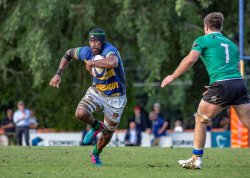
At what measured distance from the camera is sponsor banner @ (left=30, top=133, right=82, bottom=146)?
2978 centimetres

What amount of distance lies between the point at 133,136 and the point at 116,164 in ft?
51.5

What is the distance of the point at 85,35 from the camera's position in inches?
1156

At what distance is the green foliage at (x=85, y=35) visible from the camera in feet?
90.3

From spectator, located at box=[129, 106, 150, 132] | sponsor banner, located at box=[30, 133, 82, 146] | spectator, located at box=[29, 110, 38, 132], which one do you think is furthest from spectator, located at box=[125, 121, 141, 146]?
spectator, located at box=[29, 110, 38, 132]

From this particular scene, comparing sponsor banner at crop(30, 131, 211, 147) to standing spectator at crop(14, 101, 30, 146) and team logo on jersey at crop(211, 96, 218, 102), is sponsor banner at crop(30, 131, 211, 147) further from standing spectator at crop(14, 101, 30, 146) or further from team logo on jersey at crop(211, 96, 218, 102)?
team logo on jersey at crop(211, 96, 218, 102)

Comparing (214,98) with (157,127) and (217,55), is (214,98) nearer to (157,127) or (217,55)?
(217,55)

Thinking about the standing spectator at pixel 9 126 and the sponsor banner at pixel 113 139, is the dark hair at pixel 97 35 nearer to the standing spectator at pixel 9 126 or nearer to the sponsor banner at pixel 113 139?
the sponsor banner at pixel 113 139

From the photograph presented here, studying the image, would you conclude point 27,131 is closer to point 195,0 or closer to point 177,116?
point 195,0

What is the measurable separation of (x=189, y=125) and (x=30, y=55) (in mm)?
16774

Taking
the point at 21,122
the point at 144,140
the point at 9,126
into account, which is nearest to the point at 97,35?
the point at 21,122

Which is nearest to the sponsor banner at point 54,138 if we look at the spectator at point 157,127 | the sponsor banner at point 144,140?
the sponsor banner at point 144,140

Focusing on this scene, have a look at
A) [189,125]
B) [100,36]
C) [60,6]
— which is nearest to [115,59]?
[100,36]

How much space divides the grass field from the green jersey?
→ 54.0 inches

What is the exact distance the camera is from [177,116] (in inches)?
2045
